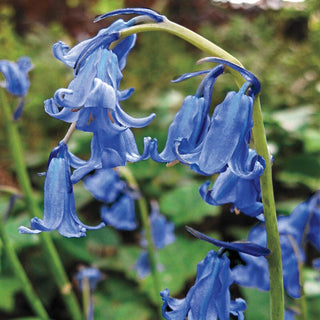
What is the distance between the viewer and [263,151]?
2.40 feet

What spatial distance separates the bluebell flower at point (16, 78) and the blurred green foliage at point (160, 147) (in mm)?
718

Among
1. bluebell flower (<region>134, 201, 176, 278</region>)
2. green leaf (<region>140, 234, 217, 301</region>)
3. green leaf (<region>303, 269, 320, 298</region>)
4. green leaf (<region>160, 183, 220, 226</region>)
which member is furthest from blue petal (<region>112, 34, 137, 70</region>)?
green leaf (<region>160, 183, 220, 226</region>)

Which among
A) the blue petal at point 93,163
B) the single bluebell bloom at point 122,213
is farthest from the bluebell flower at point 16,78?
the blue petal at point 93,163

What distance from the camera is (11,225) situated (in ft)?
6.72

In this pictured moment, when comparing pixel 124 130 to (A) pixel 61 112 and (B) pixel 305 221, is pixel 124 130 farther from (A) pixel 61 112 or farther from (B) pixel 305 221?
(B) pixel 305 221

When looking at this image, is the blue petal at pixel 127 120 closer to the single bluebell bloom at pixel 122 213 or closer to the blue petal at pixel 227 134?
the blue petal at pixel 227 134

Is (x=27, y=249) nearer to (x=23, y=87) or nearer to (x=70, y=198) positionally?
(x=23, y=87)

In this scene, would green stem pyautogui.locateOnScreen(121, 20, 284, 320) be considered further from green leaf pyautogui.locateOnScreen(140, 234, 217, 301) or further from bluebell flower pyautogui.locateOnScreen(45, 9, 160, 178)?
green leaf pyautogui.locateOnScreen(140, 234, 217, 301)

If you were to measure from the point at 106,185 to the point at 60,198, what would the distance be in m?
0.78

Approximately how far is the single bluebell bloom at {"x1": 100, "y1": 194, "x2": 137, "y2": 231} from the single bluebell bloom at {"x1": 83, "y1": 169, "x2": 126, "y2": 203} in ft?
→ 0.23

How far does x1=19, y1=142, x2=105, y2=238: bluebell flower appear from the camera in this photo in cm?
73

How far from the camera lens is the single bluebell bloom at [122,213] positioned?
1634mm

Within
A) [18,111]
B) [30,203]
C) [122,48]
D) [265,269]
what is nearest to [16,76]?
[18,111]

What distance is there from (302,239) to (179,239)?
4.98 ft
